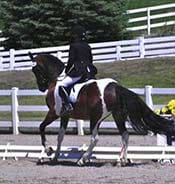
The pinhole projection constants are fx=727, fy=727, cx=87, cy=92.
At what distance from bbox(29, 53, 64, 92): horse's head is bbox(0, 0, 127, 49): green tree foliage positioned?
2055 cm

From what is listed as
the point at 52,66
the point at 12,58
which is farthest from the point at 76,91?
the point at 12,58

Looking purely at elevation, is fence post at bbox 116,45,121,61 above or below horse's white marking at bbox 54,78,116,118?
below

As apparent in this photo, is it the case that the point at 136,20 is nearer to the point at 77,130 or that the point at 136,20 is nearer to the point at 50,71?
the point at 77,130

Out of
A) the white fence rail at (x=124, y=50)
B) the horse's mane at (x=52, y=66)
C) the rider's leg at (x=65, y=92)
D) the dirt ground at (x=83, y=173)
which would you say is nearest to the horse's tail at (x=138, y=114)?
the dirt ground at (x=83, y=173)

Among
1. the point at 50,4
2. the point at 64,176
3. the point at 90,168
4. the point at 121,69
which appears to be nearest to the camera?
the point at 64,176

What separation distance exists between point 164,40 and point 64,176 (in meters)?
21.0

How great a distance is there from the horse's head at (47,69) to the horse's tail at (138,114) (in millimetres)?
1461

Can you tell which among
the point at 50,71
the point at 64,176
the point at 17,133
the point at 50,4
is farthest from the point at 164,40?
the point at 64,176

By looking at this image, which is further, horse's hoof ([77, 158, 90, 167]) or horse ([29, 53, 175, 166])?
horse's hoof ([77, 158, 90, 167])

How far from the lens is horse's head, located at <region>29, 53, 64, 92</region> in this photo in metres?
14.6

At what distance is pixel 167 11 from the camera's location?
46219mm

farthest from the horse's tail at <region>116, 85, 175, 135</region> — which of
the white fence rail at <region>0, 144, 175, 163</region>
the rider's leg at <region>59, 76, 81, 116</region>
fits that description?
the rider's leg at <region>59, 76, 81, 116</region>

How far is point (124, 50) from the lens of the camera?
33.3 m

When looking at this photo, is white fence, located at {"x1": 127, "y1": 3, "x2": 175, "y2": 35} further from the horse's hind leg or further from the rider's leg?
the horse's hind leg
